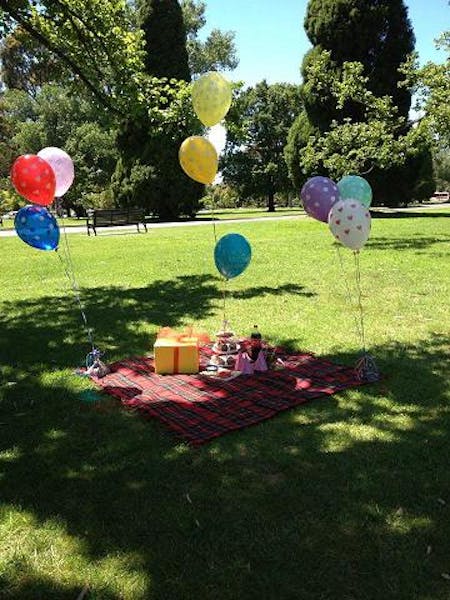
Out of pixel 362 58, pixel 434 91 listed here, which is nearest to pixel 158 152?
pixel 362 58

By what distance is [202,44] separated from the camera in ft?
141

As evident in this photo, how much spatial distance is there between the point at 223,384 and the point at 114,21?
819 cm

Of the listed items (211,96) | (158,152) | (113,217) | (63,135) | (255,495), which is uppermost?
(63,135)

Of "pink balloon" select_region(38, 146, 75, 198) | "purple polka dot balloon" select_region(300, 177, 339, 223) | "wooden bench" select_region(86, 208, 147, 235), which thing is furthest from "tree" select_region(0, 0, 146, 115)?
"wooden bench" select_region(86, 208, 147, 235)

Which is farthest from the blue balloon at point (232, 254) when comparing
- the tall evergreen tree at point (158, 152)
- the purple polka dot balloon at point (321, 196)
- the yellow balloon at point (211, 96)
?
the tall evergreen tree at point (158, 152)

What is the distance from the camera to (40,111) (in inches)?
1471

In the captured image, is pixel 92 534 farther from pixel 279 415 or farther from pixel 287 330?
pixel 287 330

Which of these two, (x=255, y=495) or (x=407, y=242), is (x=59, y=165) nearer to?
(x=255, y=495)

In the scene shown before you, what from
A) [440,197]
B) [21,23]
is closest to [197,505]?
[21,23]

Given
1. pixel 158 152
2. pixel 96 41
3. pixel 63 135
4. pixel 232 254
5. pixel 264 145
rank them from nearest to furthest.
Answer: pixel 232 254
pixel 96 41
pixel 158 152
pixel 63 135
pixel 264 145

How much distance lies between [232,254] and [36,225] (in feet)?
6.63

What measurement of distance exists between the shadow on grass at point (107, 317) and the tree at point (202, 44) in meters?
37.1

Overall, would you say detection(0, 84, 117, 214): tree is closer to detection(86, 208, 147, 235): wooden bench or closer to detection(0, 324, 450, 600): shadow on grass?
detection(86, 208, 147, 235): wooden bench

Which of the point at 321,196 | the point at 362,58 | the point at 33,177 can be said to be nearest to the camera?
the point at 321,196
